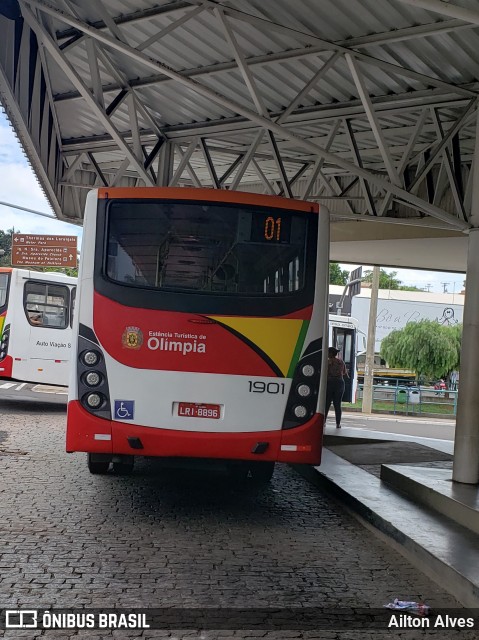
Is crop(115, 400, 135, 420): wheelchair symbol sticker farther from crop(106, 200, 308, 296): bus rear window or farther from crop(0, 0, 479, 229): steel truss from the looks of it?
crop(0, 0, 479, 229): steel truss

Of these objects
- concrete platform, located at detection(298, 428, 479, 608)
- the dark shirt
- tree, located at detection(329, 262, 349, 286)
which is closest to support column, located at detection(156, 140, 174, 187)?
the dark shirt

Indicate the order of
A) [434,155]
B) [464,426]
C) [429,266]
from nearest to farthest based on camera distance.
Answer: [464,426], [434,155], [429,266]

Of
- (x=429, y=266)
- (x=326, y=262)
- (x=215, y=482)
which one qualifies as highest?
(x=429, y=266)

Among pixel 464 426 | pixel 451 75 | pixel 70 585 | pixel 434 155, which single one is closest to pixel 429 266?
pixel 434 155

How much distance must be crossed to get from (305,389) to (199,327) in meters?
1.21

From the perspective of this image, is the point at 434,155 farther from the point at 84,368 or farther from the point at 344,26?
the point at 84,368

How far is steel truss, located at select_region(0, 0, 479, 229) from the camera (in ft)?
31.2

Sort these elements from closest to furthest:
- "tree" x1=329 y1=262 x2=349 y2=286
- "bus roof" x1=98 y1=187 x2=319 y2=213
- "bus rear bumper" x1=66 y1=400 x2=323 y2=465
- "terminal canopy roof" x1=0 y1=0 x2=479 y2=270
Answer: "bus rear bumper" x1=66 y1=400 x2=323 y2=465
"bus roof" x1=98 y1=187 x2=319 y2=213
"terminal canopy roof" x1=0 y1=0 x2=479 y2=270
"tree" x1=329 y1=262 x2=349 y2=286

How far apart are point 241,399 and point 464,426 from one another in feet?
10.6

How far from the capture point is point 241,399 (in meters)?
7.56

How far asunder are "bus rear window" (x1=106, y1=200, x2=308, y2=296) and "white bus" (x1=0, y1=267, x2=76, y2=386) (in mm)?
12379

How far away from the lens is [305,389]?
7699mm

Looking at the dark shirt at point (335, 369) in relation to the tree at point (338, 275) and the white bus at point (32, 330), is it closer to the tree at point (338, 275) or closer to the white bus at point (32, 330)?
the white bus at point (32, 330)

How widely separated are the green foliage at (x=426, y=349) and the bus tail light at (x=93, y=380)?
37.7 meters
